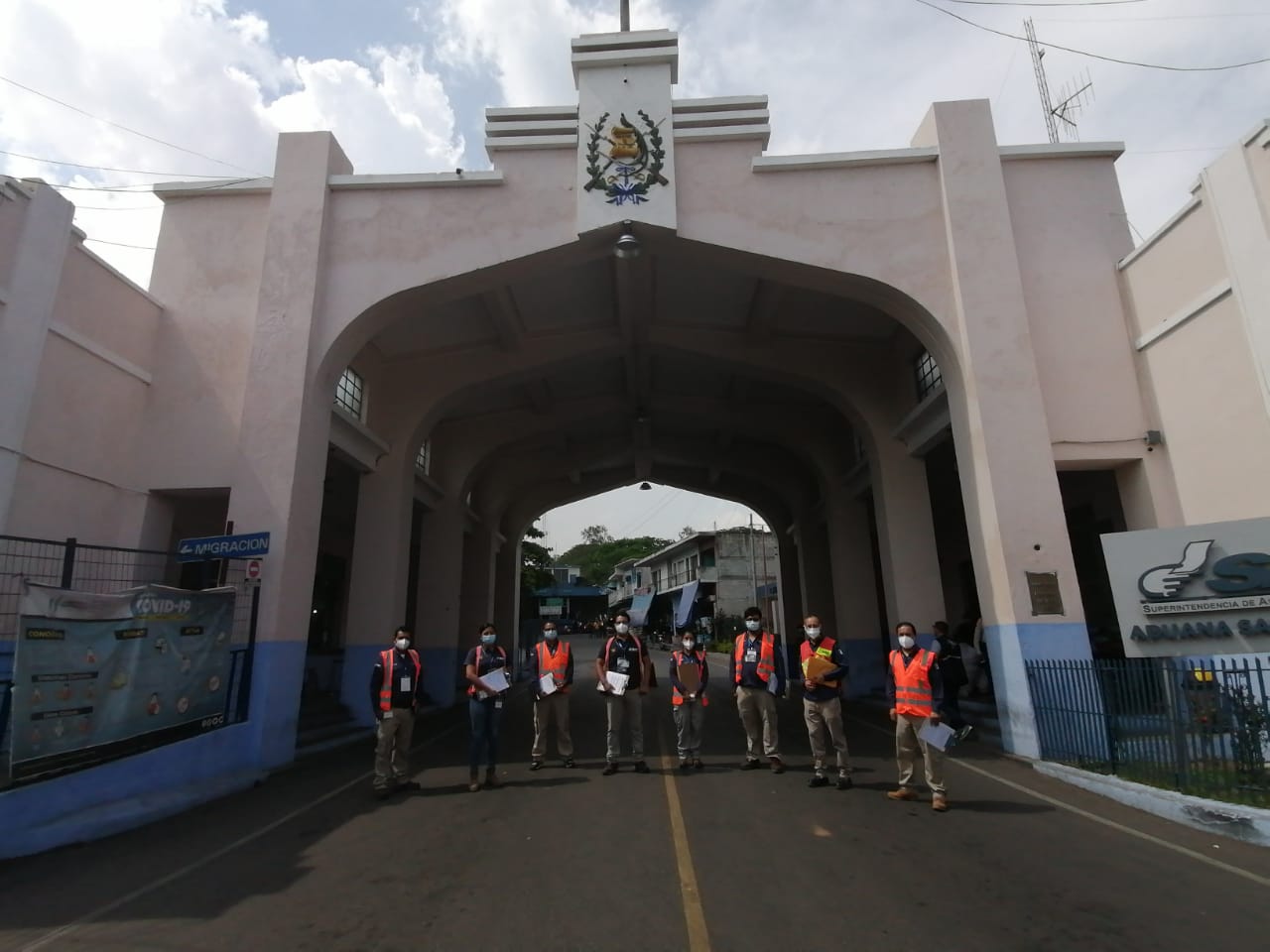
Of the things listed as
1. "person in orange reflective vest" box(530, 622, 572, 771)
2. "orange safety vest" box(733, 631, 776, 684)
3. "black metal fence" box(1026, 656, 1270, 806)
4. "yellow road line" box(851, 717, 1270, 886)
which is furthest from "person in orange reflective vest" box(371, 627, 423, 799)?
"black metal fence" box(1026, 656, 1270, 806)

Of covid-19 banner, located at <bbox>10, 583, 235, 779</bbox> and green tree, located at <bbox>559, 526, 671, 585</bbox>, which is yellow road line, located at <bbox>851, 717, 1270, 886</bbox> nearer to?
covid-19 banner, located at <bbox>10, 583, 235, 779</bbox>

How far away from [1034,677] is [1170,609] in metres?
1.72

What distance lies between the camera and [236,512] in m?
9.98

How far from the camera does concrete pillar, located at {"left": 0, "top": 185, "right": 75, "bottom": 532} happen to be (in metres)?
8.63

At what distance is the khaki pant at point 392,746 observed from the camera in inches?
304

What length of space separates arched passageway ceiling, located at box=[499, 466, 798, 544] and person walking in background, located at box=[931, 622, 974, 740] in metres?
12.7

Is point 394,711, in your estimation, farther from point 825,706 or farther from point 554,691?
point 825,706

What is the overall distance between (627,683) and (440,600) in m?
9.66

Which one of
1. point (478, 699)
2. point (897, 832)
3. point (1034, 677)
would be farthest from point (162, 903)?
point (1034, 677)

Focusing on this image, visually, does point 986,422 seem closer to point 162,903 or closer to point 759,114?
point 759,114

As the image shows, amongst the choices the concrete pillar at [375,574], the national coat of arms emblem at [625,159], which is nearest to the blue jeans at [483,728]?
the concrete pillar at [375,574]

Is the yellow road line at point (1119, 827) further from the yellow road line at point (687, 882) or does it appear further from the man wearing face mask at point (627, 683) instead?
the man wearing face mask at point (627, 683)

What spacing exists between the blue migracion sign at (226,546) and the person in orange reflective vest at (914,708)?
8027 millimetres

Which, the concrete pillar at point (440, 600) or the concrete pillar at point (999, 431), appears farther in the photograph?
the concrete pillar at point (440, 600)
